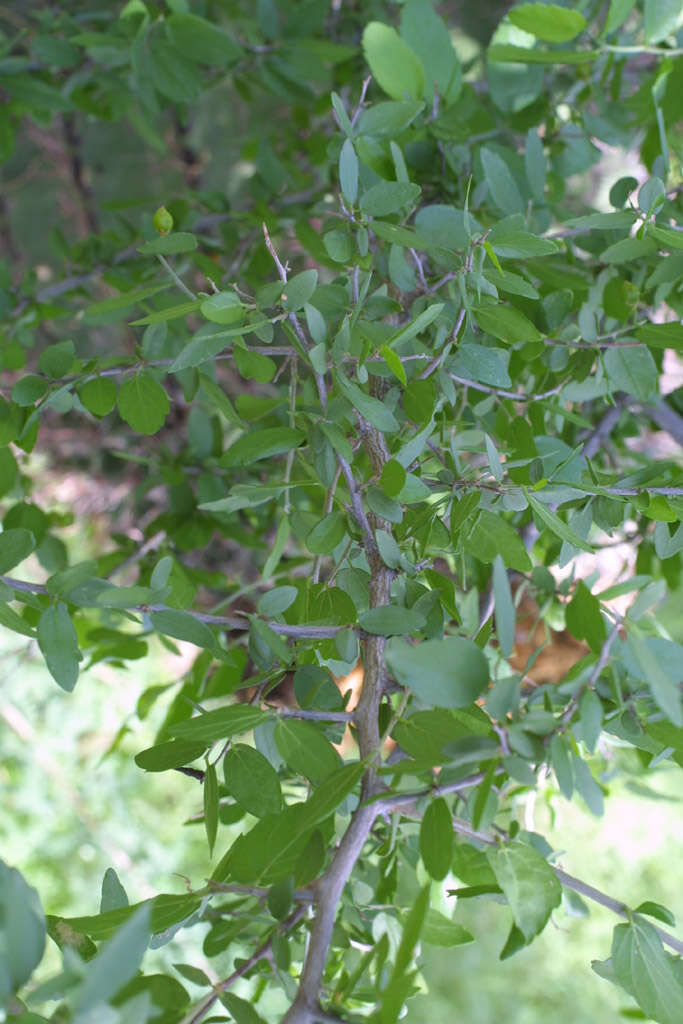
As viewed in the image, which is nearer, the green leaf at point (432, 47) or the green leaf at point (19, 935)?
the green leaf at point (19, 935)

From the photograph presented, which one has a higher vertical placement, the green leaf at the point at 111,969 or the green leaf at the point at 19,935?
the green leaf at the point at 111,969

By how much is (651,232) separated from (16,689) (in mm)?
1076

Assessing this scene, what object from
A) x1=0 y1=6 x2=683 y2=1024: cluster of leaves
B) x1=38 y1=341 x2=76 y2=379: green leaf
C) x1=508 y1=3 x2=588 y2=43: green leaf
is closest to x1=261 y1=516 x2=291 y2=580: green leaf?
x1=0 y1=6 x2=683 y2=1024: cluster of leaves

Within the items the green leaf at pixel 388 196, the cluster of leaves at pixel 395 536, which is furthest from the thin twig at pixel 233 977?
the green leaf at pixel 388 196

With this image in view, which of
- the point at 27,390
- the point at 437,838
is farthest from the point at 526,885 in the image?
the point at 27,390

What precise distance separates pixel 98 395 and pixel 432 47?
0.70ft

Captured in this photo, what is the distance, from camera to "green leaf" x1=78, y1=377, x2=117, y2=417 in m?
0.32

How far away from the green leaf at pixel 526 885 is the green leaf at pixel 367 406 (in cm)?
12

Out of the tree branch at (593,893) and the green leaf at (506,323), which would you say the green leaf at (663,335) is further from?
the tree branch at (593,893)

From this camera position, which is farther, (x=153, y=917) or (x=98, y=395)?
(x=98, y=395)

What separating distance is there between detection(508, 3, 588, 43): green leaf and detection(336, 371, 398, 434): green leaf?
0.65 feet

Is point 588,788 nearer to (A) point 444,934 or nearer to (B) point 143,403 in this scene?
(A) point 444,934

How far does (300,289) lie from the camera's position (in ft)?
0.77

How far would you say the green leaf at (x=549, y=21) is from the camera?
1.08 ft
